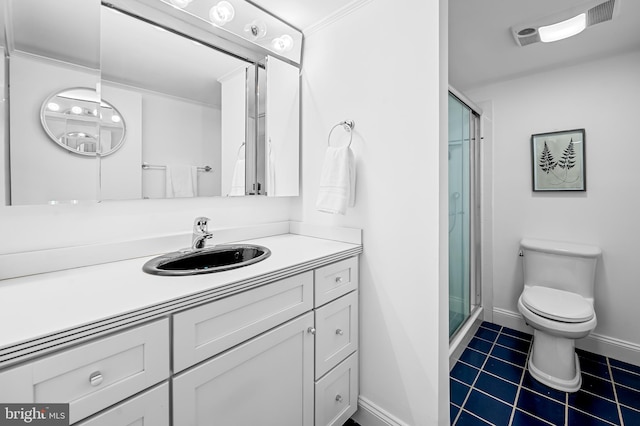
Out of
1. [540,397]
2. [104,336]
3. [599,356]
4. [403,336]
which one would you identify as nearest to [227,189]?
[104,336]

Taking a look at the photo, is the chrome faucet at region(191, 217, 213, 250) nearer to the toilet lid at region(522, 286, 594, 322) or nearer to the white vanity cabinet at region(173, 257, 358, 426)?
the white vanity cabinet at region(173, 257, 358, 426)

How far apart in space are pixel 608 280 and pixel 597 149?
96 centimetres

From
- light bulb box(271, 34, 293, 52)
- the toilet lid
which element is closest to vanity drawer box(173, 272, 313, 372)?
light bulb box(271, 34, 293, 52)

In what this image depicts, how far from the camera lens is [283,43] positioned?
1700mm

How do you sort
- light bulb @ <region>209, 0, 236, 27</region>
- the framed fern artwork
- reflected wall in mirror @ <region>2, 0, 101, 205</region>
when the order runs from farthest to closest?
the framed fern artwork, light bulb @ <region>209, 0, 236, 27</region>, reflected wall in mirror @ <region>2, 0, 101, 205</region>

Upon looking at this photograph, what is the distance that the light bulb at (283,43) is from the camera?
1682mm

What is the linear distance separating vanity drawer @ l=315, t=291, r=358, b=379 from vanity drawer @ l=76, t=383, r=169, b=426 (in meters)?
0.62

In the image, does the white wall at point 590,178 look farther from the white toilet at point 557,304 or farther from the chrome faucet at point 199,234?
the chrome faucet at point 199,234

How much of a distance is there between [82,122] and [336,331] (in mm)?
1379

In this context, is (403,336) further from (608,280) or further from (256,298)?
(608,280)

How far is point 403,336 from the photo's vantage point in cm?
135

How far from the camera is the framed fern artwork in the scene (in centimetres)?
210

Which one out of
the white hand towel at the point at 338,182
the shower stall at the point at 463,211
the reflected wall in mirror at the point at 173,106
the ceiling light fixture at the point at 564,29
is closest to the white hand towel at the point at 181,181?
the reflected wall in mirror at the point at 173,106

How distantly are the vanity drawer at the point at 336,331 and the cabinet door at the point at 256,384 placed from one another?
0.06m
